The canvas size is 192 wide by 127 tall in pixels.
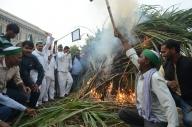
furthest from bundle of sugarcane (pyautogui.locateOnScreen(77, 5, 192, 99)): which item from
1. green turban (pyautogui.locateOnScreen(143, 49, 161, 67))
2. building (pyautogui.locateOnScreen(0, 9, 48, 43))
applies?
building (pyautogui.locateOnScreen(0, 9, 48, 43))

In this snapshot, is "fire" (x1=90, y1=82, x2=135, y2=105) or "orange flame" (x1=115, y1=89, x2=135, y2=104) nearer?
"orange flame" (x1=115, y1=89, x2=135, y2=104)

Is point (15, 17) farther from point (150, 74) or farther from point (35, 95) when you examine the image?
point (150, 74)

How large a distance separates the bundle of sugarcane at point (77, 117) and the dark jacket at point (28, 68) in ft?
3.00

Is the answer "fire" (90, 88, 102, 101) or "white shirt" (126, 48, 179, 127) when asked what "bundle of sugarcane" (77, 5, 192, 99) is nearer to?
"fire" (90, 88, 102, 101)

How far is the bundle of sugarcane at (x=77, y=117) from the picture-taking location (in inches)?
235

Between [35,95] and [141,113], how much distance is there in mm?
3261

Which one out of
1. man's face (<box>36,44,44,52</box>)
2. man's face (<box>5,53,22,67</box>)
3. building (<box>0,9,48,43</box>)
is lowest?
man's face (<box>5,53,22,67</box>)

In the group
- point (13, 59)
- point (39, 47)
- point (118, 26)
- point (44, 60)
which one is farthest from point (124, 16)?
point (13, 59)

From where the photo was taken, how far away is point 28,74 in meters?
7.38

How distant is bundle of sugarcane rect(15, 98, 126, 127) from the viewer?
5961 mm

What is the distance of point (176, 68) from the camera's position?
5.29 m

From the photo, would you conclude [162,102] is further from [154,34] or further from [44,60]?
[44,60]

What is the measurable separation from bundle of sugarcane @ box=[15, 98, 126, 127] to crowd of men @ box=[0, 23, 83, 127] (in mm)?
379

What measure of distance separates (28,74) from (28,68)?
0.25 metres
